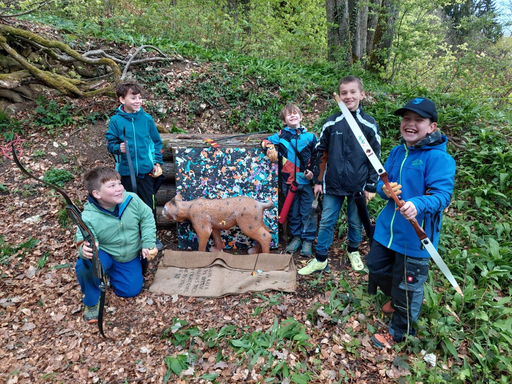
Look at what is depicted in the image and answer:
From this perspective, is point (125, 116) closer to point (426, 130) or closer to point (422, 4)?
point (426, 130)

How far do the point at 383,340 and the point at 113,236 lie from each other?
9.91 ft

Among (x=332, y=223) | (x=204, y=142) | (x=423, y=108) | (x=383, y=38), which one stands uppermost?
(x=383, y=38)

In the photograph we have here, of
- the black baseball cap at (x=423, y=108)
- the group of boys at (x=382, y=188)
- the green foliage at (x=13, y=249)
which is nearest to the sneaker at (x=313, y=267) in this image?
the group of boys at (x=382, y=188)

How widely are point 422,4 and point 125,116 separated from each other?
6.70 meters

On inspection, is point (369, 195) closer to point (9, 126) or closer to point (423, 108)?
point (423, 108)

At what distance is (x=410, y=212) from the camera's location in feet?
7.31

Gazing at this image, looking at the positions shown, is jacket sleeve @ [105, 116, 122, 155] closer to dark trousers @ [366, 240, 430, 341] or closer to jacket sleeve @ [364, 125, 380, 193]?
jacket sleeve @ [364, 125, 380, 193]

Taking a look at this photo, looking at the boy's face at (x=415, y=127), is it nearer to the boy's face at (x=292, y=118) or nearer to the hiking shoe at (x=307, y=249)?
the boy's face at (x=292, y=118)

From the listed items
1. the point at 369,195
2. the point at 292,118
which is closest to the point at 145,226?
the point at 292,118

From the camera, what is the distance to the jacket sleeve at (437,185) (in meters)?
2.29

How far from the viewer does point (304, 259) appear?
4238mm

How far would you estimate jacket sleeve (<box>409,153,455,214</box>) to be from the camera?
2.29 metres

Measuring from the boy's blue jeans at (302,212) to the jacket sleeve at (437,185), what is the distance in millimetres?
1920

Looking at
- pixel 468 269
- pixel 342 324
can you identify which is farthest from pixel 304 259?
pixel 468 269
